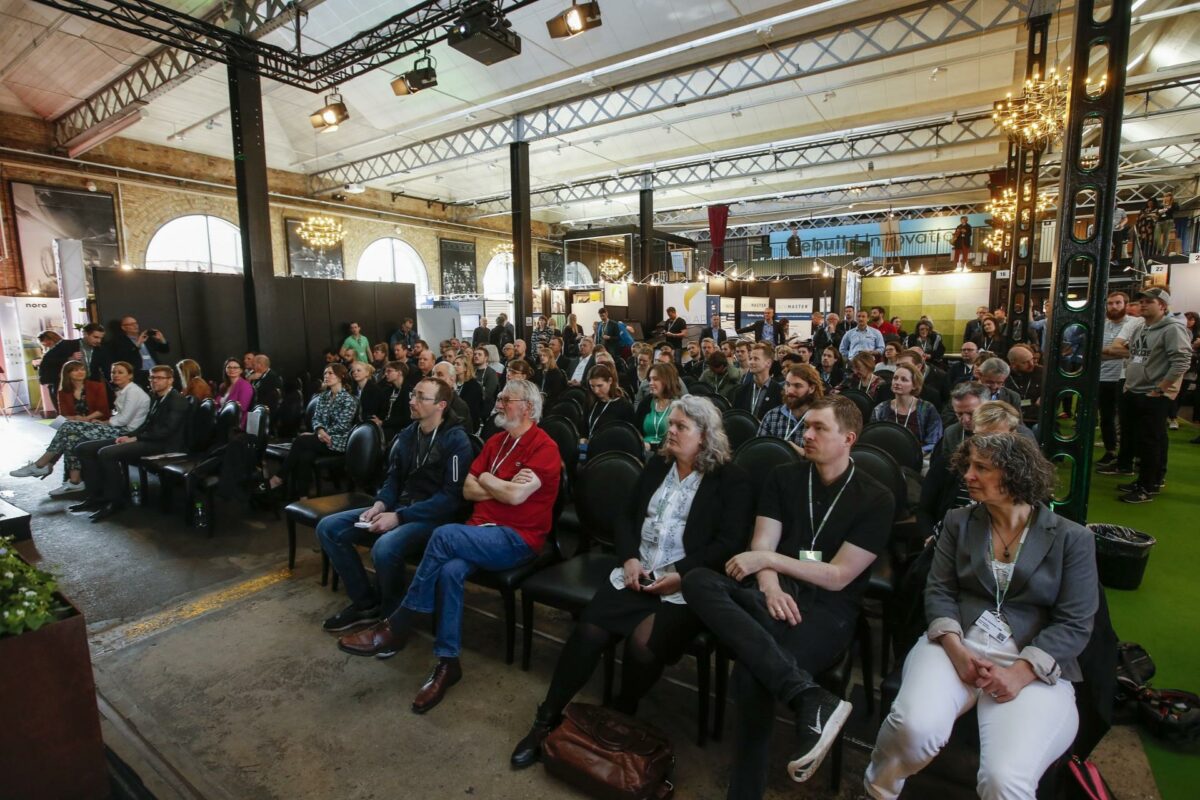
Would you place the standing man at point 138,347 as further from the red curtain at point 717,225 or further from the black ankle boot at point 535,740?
the red curtain at point 717,225

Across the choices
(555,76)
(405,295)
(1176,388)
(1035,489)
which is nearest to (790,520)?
(1035,489)

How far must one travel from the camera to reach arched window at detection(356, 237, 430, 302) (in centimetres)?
1658

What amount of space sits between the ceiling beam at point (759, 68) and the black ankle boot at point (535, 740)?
8.09m

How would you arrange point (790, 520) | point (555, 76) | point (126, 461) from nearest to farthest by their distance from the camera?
point (790, 520)
point (126, 461)
point (555, 76)

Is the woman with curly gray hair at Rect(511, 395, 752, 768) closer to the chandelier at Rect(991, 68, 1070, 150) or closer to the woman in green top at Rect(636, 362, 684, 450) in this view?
the woman in green top at Rect(636, 362, 684, 450)

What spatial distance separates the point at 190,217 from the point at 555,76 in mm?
9455

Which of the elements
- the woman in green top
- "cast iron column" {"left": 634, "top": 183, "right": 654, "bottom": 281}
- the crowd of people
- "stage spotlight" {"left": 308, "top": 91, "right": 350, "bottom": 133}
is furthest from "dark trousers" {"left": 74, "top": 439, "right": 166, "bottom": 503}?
"cast iron column" {"left": 634, "top": 183, "right": 654, "bottom": 281}

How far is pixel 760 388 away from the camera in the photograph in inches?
186

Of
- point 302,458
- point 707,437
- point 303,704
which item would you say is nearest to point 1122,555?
point 707,437

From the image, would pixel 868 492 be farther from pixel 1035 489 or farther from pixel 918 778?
pixel 918 778

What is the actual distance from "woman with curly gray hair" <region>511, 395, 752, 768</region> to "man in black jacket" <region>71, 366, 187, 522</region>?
4.38 m

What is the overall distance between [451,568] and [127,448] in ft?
12.9

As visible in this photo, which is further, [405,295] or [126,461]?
[405,295]

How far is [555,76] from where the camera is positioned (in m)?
8.88
